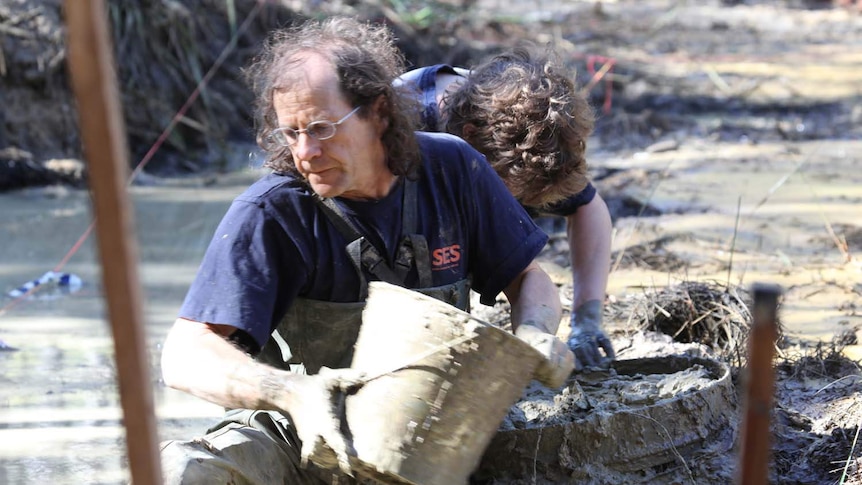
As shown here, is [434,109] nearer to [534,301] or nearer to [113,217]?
[534,301]

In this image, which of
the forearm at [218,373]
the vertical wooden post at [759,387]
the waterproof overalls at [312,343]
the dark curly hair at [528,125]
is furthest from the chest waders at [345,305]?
the vertical wooden post at [759,387]

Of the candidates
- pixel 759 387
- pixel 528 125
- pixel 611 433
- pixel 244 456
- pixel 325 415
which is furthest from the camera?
pixel 528 125

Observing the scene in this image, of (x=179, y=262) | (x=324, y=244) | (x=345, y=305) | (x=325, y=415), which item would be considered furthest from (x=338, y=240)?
(x=179, y=262)

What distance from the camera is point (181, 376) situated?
2193 mm

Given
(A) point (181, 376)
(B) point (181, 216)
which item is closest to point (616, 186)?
(B) point (181, 216)

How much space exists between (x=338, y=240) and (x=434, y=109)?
925 mm

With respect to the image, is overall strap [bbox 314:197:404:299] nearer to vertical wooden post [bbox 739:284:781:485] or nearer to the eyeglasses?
the eyeglasses

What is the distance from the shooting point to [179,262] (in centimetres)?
543

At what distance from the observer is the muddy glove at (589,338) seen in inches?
121

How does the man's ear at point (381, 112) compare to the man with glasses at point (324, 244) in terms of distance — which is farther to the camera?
the man's ear at point (381, 112)

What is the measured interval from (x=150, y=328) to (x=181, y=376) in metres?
2.22

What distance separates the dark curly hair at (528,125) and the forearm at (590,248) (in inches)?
16.6

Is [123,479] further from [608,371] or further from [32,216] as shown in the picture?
[32,216]

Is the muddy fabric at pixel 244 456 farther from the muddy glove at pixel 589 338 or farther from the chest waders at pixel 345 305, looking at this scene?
the muddy glove at pixel 589 338
